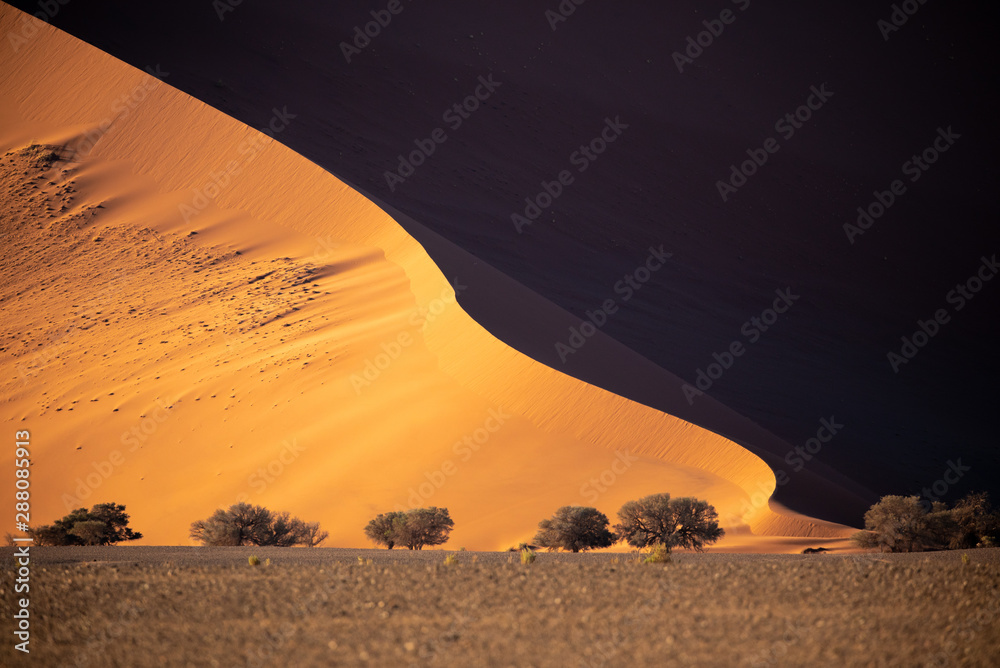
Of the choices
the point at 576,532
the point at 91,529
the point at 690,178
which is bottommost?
the point at 91,529

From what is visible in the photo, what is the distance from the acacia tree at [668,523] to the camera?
9086 mm

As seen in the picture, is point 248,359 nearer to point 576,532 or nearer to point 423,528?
point 423,528

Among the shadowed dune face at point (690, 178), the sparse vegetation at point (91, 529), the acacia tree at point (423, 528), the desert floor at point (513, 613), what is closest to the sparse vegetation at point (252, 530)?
the sparse vegetation at point (91, 529)

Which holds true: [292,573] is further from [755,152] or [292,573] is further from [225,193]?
[755,152]

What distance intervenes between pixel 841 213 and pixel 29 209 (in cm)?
2944

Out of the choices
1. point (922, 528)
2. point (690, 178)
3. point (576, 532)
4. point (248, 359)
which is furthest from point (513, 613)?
point (690, 178)

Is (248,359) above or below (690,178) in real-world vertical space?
below

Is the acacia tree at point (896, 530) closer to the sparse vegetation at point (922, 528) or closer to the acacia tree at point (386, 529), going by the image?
the sparse vegetation at point (922, 528)

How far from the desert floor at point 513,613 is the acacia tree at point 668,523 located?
2008 millimetres

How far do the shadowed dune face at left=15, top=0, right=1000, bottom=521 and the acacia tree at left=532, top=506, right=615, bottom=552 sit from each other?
272cm

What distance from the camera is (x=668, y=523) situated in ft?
30.1

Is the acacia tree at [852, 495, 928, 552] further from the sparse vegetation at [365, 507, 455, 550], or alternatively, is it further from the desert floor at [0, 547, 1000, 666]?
the sparse vegetation at [365, 507, 455, 550]

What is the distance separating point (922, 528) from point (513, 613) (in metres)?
6.33

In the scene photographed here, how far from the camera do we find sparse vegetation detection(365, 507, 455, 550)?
9.49 m
